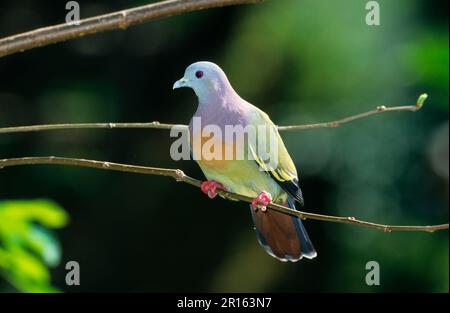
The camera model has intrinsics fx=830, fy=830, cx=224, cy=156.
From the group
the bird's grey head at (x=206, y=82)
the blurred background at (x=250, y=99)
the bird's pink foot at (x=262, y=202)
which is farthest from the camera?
the blurred background at (x=250, y=99)

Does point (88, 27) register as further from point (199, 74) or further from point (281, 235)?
point (281, 235)

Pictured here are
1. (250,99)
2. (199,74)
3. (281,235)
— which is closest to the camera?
(199,74)

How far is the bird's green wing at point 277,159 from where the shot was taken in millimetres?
2137

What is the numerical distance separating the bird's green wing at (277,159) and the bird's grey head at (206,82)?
13cm

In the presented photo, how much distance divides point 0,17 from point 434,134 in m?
3.10

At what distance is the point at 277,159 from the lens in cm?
235

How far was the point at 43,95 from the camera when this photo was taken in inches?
223

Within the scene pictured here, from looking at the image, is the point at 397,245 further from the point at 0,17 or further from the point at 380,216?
the point at 0,17

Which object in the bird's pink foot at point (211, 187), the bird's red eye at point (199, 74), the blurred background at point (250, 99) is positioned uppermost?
the blurred background at point (250, 99)

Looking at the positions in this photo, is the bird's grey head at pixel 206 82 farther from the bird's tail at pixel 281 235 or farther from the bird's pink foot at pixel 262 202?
the bird's tail at pixel 281 235

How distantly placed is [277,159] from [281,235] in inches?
12.1

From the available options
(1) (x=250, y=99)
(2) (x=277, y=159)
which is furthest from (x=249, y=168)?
(1) (x=250, y=99)

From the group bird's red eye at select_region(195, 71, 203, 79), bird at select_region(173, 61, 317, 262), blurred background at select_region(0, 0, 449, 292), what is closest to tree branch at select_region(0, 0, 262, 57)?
bird at select_region(173, 61, 317, 262)

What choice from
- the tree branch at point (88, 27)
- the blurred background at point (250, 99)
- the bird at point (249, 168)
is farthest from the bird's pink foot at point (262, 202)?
the blurred background at point (250, 99)
